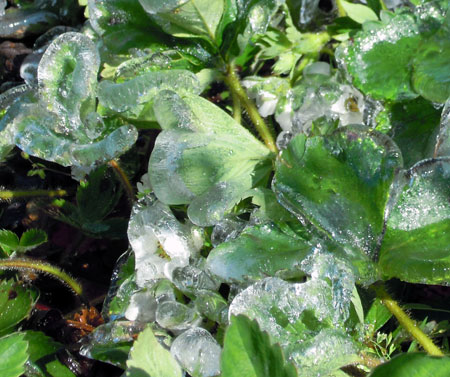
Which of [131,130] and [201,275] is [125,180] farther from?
[201,275]

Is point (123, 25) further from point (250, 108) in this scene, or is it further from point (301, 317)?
point (301, 317)

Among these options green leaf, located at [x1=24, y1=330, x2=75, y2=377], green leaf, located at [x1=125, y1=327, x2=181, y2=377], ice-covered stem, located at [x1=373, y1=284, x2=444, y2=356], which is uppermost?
green leaf, located at [x1=125, y1=327, x2=181, y2=377]

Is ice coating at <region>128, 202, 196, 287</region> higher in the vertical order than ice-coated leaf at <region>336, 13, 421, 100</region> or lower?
lower

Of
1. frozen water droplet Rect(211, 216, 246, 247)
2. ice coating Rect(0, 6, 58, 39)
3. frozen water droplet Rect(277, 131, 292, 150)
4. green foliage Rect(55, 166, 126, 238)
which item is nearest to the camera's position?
frozen water droplet Rect(211, 216, 246, 247)

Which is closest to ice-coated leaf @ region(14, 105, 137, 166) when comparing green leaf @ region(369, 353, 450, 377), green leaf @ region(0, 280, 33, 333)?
green leaf @ region(0, 280, 33, 333)

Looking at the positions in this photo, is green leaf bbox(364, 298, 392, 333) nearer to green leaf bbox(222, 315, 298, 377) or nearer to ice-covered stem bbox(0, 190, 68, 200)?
green leaf bbox(222, 315, 298, 377)

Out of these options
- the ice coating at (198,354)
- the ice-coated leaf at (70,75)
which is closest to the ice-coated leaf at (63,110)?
the ice-coated leaf at (70,75)
